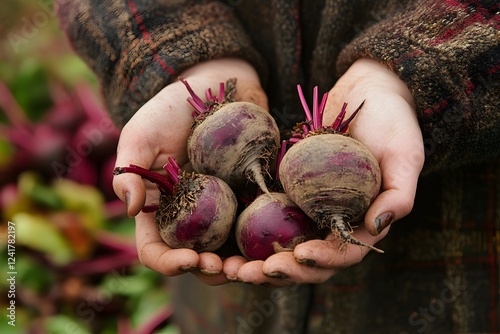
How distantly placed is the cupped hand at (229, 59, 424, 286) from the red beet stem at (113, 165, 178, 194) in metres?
0.31

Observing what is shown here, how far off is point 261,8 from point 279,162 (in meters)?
0.62

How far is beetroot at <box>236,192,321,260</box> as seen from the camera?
158cm

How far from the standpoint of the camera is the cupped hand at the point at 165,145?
1.54 metres

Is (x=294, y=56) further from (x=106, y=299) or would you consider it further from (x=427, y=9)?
(x=106, y=299)

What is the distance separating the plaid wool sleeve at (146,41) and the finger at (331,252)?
84cm

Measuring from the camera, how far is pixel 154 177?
1.67 meters

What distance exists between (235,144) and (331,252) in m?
0.48

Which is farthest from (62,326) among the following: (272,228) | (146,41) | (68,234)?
(272,228)

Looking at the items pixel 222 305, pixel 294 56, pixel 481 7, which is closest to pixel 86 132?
pixel 222 305

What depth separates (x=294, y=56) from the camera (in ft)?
6.55

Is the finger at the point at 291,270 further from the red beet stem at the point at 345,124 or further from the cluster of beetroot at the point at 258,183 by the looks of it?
the red beet stem at the point at 345,124

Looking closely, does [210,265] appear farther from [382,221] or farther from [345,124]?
[345,124]

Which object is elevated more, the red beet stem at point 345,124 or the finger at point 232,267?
the red beet stem at point 345,124

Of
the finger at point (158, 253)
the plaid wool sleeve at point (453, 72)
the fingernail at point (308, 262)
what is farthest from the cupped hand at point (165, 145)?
the plaid wool sleeve at point (453, 72)
